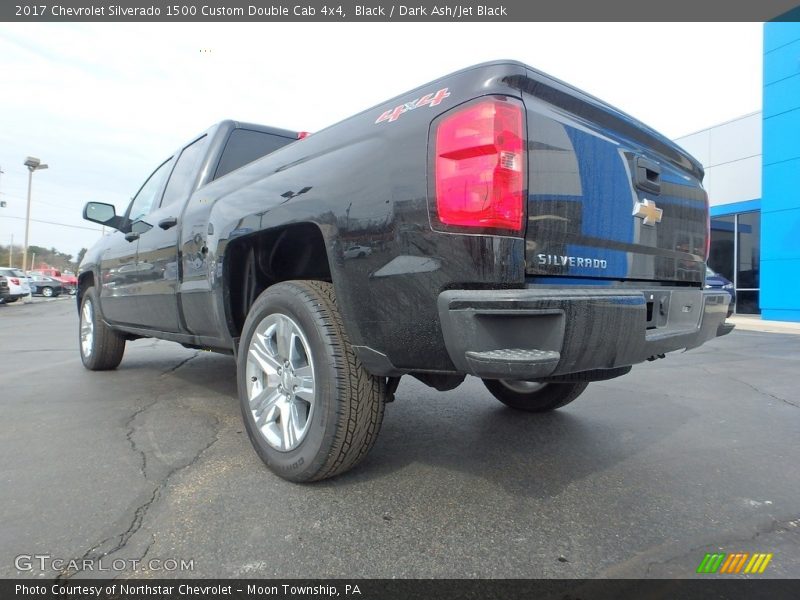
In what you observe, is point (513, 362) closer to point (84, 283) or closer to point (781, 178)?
point (84, 283)

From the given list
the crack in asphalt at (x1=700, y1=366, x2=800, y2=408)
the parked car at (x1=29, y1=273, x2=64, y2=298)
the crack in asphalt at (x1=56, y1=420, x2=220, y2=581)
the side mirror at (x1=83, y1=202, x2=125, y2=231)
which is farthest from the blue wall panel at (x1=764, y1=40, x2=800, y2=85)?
the parked car at (x1=29, y1=273, x2=64, y2=298)

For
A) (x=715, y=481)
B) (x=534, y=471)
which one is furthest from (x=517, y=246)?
(x=715, y=481)

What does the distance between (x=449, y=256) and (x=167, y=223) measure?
8.97 feet

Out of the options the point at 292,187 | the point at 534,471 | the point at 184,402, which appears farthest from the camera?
the point at 184,402

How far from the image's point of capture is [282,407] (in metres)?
2.53

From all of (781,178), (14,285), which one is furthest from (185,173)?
(14,285)

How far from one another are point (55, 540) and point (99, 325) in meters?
3.79

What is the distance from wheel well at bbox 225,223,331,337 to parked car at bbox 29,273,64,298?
36231 mm

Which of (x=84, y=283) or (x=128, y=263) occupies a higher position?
(x=128, y=263)

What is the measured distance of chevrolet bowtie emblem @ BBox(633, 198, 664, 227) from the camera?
7.54 ft

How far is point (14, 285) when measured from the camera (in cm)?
2311

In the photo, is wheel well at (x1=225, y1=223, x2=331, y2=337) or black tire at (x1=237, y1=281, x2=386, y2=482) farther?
wheel well at (x1=225, y1=223, x2=331, y2=337)

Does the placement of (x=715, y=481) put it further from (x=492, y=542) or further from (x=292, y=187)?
(x=292, y=187)

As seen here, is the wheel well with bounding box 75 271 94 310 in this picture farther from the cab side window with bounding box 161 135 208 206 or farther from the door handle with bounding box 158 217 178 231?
the door handle with bounding box 158 217 178 231
